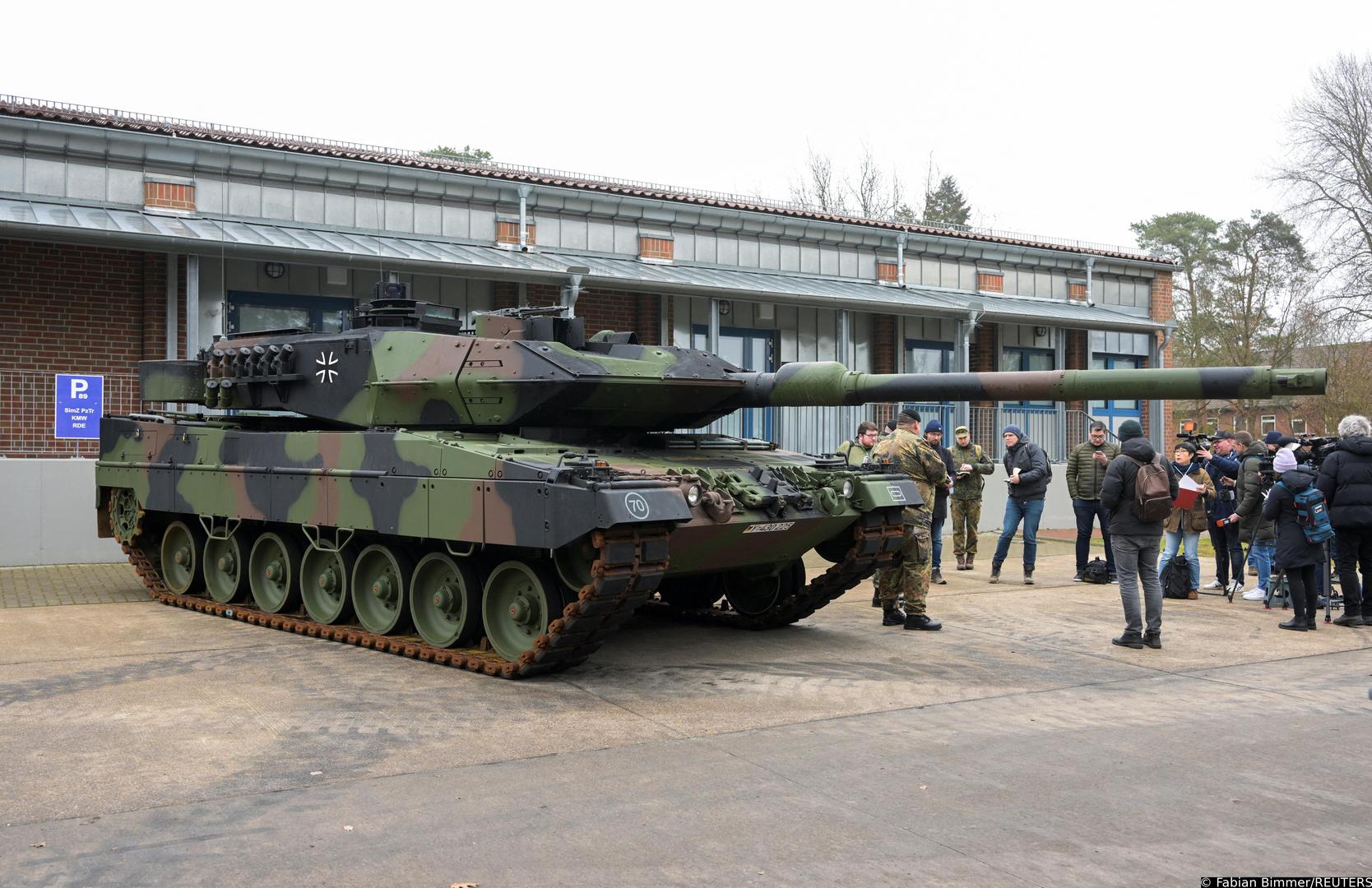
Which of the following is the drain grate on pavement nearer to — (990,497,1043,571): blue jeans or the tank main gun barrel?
the tank main gun barrel

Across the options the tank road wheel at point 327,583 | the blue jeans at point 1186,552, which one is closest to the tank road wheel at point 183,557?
the tank road wheel at point 327,583

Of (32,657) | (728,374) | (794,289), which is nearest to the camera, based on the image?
(32,657)

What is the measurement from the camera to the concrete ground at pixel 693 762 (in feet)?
16.4

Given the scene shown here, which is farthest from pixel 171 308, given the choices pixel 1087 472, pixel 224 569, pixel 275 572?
pixel 1087 472

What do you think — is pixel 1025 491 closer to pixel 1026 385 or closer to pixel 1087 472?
pixel 1087 472

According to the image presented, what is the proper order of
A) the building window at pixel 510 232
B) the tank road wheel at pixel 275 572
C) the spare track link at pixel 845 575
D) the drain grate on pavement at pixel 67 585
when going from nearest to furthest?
1. the spare track link at pixel 845 575
2. the tank road wheel at pixel 275 572
3. the drain grate on pavement at pixel 67 585
4. the building window at pixel 510 232

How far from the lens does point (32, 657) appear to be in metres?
9.31

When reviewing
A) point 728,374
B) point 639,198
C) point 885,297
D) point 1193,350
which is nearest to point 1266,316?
point 1193,350

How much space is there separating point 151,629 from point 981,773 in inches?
293

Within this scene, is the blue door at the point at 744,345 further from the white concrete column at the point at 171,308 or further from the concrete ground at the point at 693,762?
the concrete ground at the point at 693,762

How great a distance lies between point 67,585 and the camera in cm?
1357

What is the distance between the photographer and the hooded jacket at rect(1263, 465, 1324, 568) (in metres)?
11.1

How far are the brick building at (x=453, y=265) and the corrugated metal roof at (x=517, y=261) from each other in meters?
0.06

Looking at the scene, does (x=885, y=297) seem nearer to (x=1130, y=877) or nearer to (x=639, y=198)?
(x=639, y=198)
